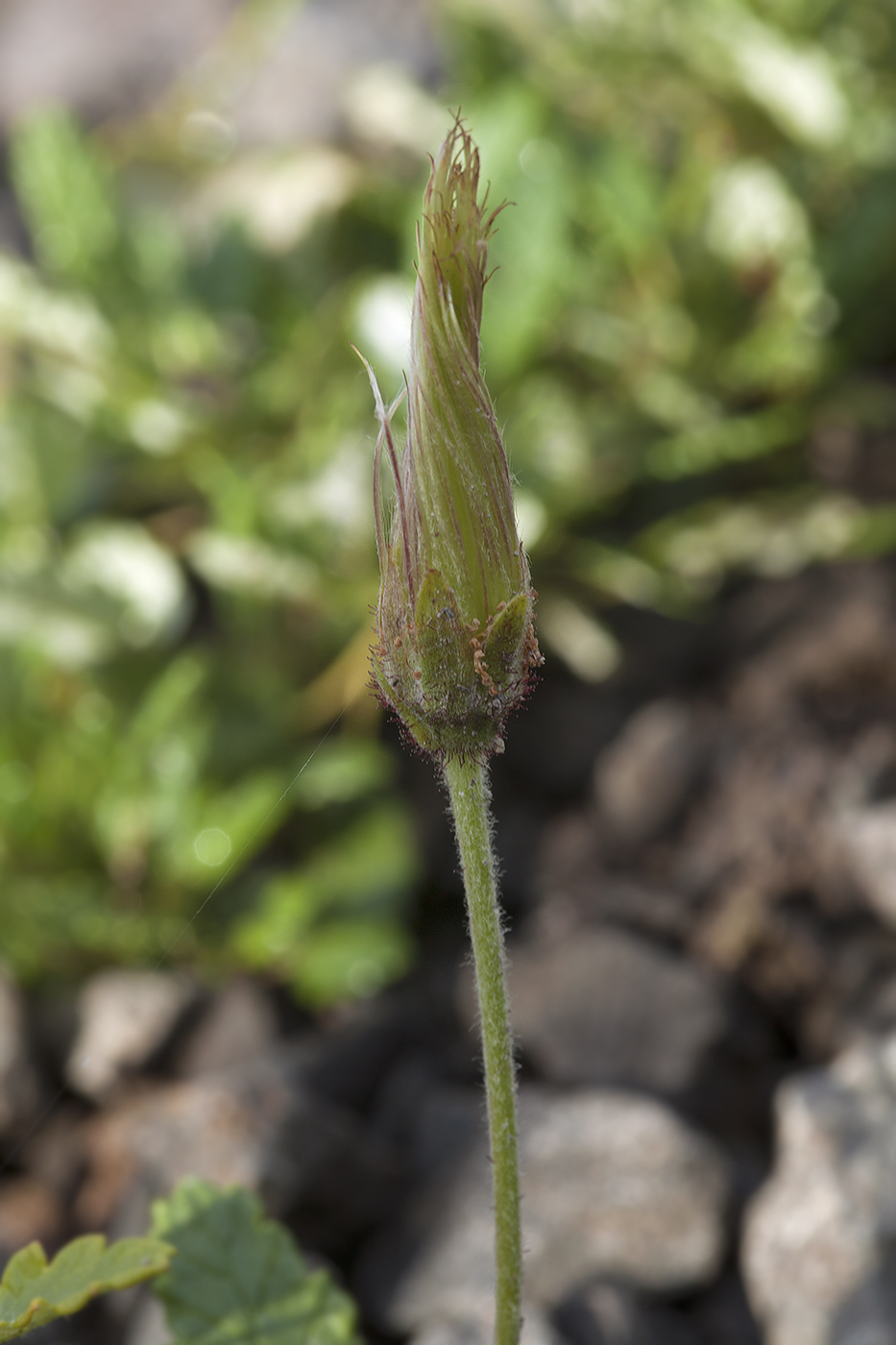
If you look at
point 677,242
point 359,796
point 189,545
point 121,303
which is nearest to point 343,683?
point 359,796

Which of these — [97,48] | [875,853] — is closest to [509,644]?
[875,853]

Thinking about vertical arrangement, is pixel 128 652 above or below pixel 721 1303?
above

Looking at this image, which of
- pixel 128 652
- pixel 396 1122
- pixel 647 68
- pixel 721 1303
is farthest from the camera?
pixel 647 68

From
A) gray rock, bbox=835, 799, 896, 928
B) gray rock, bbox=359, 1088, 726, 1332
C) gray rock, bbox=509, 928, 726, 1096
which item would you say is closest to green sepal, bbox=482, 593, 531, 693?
gray rock, bbox=359, 1088, 726, 1332

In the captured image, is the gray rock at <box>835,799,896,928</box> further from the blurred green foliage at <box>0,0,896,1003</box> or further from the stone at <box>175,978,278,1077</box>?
the stone at <box>175,978,278,1077</box>

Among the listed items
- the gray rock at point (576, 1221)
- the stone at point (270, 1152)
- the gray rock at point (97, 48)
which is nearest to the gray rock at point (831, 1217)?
the gray rock at point (576, 1221)

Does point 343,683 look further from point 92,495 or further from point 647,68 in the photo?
point 647,68

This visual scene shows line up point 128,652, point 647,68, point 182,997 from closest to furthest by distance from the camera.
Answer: point 182,997, point 128,652, point 647,68
